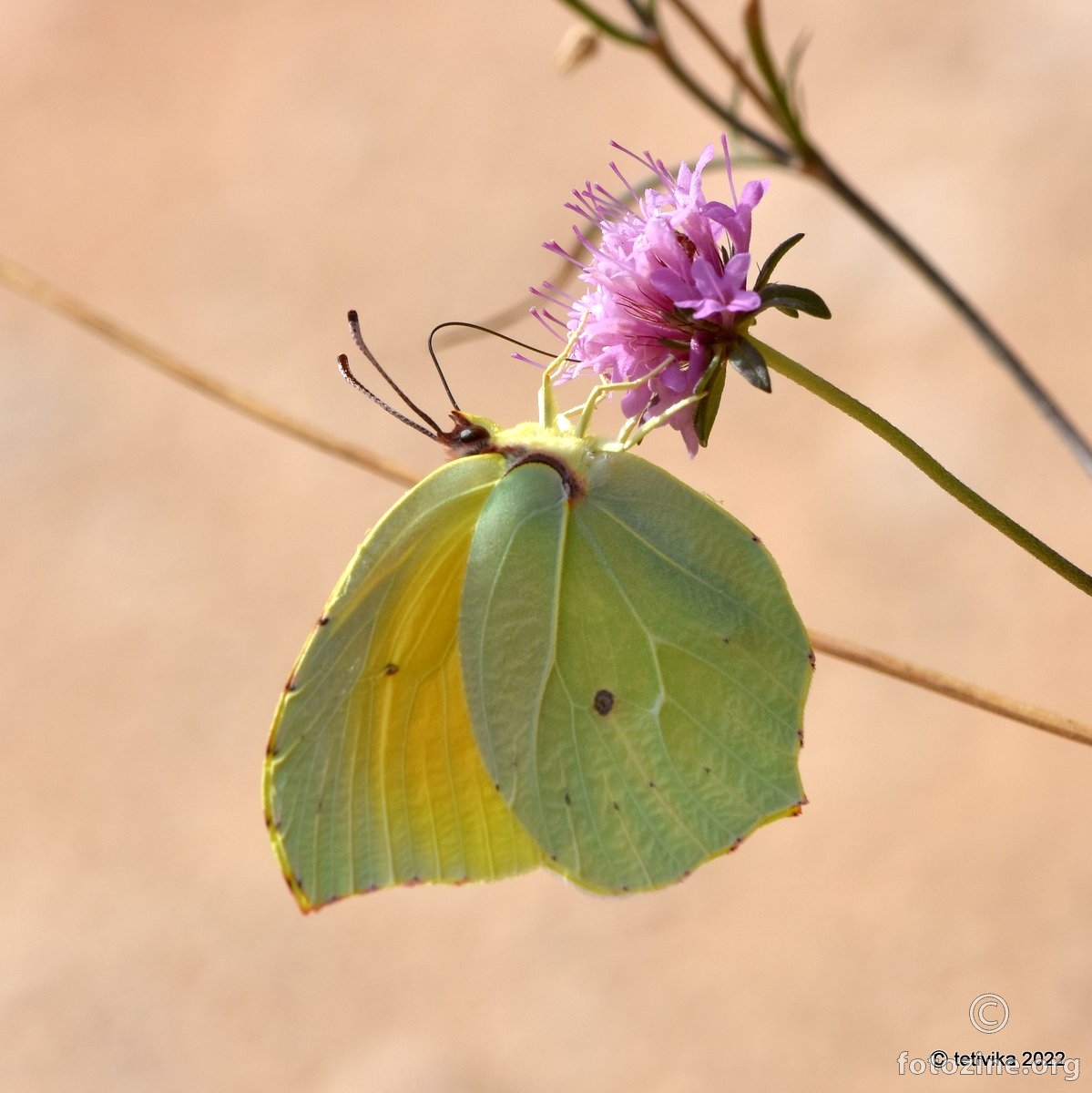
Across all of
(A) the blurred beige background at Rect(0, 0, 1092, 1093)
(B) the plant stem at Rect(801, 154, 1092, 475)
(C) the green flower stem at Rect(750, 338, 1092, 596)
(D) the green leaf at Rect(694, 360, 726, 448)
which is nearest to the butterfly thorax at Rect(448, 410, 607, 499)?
(D) the green leaf at Rect(694, 360, 726, 448)

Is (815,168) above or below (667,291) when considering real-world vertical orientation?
above

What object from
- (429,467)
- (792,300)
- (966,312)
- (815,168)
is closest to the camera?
(792,300)

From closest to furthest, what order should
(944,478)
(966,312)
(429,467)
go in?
1. (944,478)
2. (966,312)
3. (429,467)

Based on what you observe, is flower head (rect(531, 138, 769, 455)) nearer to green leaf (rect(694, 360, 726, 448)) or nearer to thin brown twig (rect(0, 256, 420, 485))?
green leaf (rect(694, 360, 726, 448))

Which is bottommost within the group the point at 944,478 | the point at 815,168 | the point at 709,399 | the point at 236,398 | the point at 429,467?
the point at 944,478

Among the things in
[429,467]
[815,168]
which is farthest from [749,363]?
[429,467]

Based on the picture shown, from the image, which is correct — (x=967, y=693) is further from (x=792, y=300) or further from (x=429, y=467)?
(x=429, y=467)

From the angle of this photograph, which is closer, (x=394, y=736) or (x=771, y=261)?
(x=771, y=261)
